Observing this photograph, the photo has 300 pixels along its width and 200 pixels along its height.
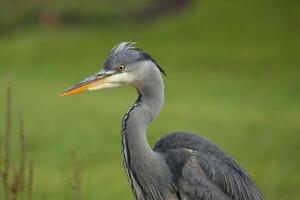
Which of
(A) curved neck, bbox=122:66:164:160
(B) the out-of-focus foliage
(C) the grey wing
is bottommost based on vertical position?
(C) the grey wing

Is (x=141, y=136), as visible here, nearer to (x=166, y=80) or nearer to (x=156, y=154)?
(x=156, y=154)

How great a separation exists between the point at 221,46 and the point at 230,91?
3.46 metres

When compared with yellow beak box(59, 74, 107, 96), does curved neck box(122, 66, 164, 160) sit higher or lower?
lower

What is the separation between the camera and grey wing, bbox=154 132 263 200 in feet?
16.1

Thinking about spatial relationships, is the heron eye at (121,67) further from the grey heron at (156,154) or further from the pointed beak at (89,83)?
the pointed beak at (89,83)

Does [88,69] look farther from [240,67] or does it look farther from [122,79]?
[122,79]

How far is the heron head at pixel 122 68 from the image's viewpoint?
4.76m

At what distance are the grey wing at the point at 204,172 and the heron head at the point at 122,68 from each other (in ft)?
1.80

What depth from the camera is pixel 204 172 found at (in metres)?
4.96

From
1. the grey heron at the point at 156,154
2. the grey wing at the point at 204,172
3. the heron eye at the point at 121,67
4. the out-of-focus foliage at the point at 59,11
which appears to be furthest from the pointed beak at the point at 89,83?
the out-of-focus foliage at the point at 59,11

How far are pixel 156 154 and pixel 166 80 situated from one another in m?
12.2

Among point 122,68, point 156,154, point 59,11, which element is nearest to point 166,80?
point 59,11

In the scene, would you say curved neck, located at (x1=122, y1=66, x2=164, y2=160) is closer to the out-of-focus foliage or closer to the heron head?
the heron head

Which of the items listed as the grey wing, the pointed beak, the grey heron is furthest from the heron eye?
the grey wing
